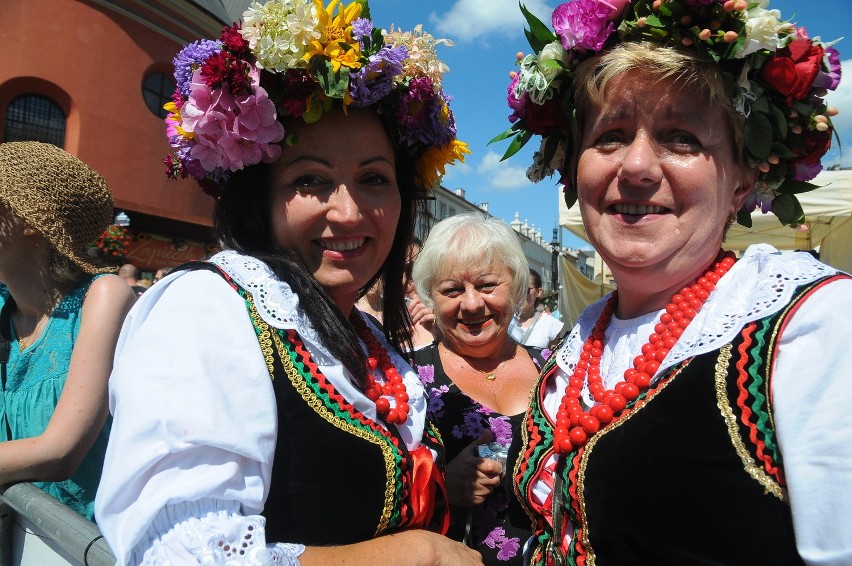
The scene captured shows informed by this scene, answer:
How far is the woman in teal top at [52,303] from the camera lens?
204cm

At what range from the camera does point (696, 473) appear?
1.26 m

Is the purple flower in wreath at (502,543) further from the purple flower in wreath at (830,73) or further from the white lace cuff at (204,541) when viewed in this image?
the purple flower in wreath at (830,73)

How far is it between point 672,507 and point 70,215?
2.19 m

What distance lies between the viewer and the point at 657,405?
1.37 metres

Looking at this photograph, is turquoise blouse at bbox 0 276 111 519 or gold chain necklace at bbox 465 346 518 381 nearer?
turquoise blouse at bbox 0 276 111 519

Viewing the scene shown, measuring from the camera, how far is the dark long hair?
158cm

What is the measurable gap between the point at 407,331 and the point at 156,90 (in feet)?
46.6

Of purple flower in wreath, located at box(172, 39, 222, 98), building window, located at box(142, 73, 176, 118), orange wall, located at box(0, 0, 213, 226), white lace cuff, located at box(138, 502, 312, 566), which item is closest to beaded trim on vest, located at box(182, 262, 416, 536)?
white lace cuff, located at box(138, 502, 312, 566)

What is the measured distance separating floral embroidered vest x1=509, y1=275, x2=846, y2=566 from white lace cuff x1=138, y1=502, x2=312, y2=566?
747 millimetres

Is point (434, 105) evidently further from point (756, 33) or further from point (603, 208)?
point (756, 33)

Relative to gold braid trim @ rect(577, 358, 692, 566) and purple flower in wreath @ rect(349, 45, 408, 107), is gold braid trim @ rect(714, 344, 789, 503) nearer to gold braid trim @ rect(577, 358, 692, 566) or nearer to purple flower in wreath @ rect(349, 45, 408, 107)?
gold braid trim @ rect(577, 358, 692, 566)

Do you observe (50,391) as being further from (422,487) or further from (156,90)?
(156,90)

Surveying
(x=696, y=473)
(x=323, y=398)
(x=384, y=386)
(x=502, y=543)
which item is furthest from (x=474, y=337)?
(x=696, y=473)

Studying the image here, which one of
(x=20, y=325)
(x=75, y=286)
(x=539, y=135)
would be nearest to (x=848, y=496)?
(x=539, y=135)
